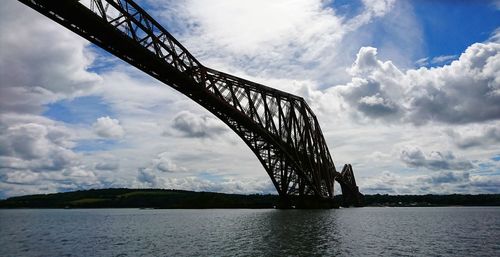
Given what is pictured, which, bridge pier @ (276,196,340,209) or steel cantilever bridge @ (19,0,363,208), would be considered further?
bridge pier @ (276,196,340,209)

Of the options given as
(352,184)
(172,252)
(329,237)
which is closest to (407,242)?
(329,237)

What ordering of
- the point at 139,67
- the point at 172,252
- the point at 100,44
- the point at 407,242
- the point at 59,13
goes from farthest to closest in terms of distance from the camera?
1. the point at 139,67
2. the point at 100,44
3. the point at 59,13
4. the point at 407,242
5. the point at 172,252

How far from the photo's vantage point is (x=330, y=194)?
83.9 metres

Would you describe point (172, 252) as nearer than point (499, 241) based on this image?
Yes

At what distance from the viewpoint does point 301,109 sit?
72188 millimetres

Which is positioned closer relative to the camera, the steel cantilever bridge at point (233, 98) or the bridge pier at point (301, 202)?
the steel cantilever bridge at point (233, 98)

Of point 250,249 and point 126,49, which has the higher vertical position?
point 126,49

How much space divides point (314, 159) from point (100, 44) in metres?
47.6

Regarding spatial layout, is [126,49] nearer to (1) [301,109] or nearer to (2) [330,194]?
(1) [301,109]

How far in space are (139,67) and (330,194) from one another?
53912 mm

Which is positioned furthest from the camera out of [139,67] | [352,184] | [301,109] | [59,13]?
[352,184]

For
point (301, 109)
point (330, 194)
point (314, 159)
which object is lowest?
point (330, 194)

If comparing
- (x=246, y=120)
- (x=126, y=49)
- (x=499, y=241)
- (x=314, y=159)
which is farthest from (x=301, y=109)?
(x=499, y=241)

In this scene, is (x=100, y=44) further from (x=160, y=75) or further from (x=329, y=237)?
(x=329, y=237)
